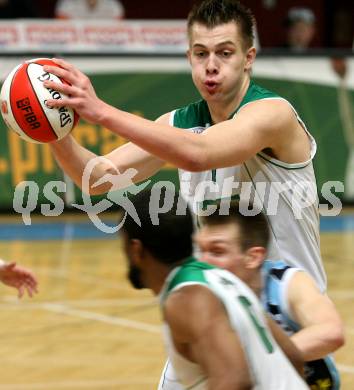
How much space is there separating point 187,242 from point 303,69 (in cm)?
1033

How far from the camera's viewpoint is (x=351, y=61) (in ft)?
44.9

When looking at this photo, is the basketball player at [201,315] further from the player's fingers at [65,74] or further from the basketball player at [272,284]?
the player's fingers at [65,74]

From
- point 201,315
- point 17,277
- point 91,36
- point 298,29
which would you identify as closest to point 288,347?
point 201,315

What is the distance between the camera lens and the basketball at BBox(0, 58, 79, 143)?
4266mm

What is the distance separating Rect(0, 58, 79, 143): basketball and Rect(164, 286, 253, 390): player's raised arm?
3.80 ft

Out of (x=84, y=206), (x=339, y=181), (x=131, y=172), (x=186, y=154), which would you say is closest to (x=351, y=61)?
(x=339, y=181)

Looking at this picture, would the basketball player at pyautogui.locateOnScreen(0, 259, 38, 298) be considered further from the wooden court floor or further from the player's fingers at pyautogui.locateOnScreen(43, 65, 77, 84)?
the wooden court floor

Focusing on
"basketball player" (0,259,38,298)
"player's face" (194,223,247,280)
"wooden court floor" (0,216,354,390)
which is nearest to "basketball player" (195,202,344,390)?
"player's face" (194,223,247,280)

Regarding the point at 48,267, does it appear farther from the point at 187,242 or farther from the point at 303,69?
the point at 187,242

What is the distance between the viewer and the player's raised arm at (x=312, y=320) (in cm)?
391

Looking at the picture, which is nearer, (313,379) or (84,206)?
(313,379)

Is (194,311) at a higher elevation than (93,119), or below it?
below

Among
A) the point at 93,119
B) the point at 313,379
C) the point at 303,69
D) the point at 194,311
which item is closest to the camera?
the point at 194,311

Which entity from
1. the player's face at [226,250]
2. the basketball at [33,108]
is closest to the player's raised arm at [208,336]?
the player's face at [226,250]
